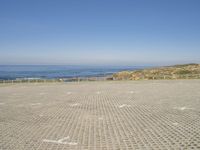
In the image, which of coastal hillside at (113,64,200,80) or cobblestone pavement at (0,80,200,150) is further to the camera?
coastal hillside at (113,64,200,80)

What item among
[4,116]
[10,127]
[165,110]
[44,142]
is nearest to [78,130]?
[44,142]

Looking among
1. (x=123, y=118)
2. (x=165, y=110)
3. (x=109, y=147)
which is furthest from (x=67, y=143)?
(x=165, y=110)

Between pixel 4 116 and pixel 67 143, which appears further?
pixel 4 116

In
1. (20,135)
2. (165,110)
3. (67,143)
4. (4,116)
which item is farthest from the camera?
(165,110)

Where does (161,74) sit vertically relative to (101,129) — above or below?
below

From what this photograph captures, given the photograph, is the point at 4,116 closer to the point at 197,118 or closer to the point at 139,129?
the point at 139,129

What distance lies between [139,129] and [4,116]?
6012 millimetres

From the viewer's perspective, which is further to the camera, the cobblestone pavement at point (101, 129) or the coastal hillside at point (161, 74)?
the coastal hillside at point (161, 74)

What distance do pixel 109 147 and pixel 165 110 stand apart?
5943 millimetres

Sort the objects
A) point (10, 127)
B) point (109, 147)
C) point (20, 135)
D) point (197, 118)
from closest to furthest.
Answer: point (109, 147) < point (20, 135) < point (10, 127) < point (197, 118)

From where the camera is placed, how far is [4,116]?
10344mm

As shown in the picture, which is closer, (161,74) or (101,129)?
(101,129)

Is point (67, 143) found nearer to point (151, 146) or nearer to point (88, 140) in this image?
point (88, 140)

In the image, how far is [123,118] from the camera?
9547mm
